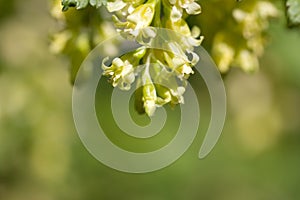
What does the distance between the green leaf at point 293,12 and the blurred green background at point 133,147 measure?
1.47 meters

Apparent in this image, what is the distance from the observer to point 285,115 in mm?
3439

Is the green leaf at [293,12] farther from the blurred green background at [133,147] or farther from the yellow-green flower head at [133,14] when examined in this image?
the blurred green background at [133,147]

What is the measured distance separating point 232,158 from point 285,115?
0.32 meters

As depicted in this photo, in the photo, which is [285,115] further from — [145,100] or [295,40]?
[145,100]

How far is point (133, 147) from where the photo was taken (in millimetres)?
3154

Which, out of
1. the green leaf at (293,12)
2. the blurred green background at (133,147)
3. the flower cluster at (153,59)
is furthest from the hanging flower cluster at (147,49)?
the blurred green background at (133,147)

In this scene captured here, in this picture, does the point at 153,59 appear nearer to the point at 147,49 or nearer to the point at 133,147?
the point at 147,49

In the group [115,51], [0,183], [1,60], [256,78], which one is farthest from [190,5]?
[256,78]

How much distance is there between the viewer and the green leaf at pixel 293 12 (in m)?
1.27

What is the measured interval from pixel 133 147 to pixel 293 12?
1.93 meters

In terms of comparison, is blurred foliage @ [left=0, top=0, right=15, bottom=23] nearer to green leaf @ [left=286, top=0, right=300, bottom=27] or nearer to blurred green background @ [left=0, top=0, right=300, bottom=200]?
blurred green background @ [left=0, top=0, right=300, bottom=200]

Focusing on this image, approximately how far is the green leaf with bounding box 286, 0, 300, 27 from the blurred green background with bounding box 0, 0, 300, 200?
147cm

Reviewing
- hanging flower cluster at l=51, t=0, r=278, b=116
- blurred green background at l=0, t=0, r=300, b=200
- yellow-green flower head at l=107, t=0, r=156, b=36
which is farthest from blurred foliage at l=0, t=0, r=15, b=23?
yellow-green flower head at l=107, t=0, r=156, b=36

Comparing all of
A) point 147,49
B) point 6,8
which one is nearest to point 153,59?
point 147,49
